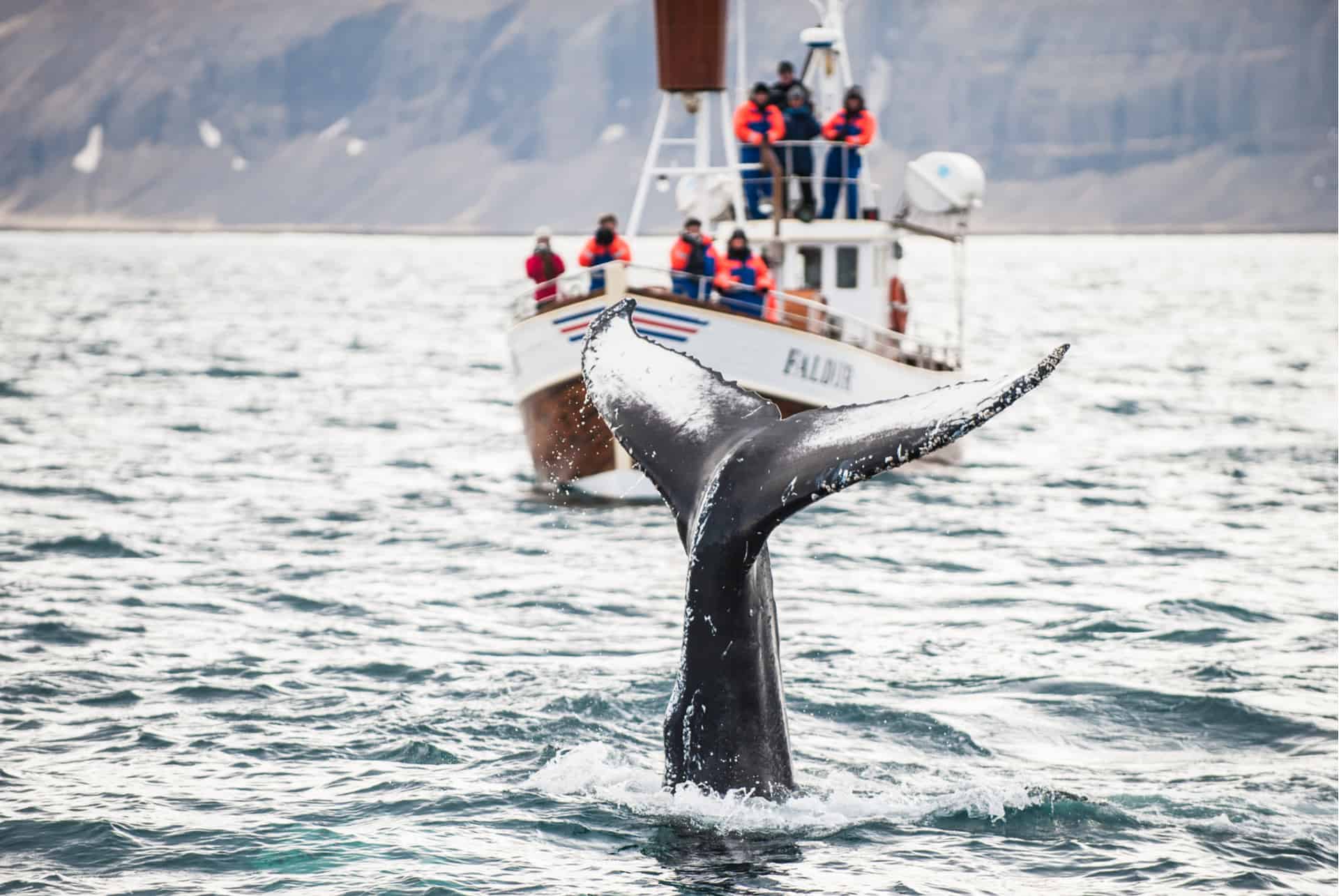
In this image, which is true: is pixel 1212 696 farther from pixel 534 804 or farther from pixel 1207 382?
pixel 1207 382

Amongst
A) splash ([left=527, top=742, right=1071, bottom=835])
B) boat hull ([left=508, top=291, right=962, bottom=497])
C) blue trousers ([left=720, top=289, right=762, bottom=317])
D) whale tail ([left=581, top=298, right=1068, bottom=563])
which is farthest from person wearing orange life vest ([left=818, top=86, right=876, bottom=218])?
whale tail ([left=581, top=298, right=1068, bottom=563])

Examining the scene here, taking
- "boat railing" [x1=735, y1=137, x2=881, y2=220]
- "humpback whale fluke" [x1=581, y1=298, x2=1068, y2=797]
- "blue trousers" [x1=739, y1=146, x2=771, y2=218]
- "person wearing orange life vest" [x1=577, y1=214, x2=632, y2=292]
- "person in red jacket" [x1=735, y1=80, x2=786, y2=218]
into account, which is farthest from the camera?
"blue trousers" [x1=739, y1=146, x2=771, y2=218]

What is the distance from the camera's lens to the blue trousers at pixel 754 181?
75.9 feet

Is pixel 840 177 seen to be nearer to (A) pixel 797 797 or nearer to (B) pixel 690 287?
(B) pixel 690 287

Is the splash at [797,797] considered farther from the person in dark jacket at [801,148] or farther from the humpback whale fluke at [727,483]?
the person in dark jacket at [801,148]

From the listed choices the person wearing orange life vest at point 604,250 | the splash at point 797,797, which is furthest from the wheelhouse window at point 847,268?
the splash at point 797,797

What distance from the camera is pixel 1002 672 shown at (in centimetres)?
1236

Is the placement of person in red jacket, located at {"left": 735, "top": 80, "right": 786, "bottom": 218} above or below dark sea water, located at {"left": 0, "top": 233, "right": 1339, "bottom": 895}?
above

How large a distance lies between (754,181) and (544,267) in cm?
351

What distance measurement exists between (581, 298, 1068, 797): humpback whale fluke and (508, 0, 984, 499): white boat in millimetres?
10788

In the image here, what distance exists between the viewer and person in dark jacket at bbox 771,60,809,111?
23062 mm

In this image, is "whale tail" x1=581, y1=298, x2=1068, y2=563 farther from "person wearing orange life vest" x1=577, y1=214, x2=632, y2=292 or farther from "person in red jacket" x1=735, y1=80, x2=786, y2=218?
"person in red jacket" x1=735, y1=80, x2=786, y2=218

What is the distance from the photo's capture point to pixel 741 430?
7285mm

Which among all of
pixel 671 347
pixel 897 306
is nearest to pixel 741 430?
pixel 671 347
